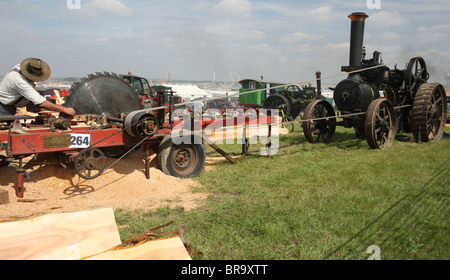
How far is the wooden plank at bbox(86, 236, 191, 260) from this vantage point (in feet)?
8.57

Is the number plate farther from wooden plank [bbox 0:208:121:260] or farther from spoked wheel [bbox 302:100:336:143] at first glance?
spoked wheel [bbox 302:100:336:143]

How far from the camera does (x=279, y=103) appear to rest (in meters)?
20.6

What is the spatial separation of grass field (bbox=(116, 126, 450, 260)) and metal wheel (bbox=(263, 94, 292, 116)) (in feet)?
39.9

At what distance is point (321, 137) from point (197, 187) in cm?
655

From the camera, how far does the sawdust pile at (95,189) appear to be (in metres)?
5.06

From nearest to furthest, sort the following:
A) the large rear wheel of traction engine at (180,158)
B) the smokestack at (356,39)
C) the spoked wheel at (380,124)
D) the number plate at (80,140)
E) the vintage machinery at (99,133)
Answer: the vintage machinery at (99,133) → the number plate at (80,140) → the large rear wheel of traction engine at (180,158) → the spoked wheel at (380,124) → the smokestack at (356,39)

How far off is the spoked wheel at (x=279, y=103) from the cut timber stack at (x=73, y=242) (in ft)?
A: 57.1

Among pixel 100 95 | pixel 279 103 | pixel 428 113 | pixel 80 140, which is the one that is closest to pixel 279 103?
pixel 279 103

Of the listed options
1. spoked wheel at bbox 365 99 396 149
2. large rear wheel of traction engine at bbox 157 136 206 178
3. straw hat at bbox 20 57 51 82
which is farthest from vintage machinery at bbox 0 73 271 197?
spoked wheel at bbox 365 99 396 149

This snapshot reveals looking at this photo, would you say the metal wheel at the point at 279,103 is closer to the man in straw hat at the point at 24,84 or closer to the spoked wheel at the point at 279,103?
the spoked wheel at the point at 279,103

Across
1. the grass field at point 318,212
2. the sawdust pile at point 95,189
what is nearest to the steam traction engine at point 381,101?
the grass field at point 318,212

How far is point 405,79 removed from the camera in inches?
418
